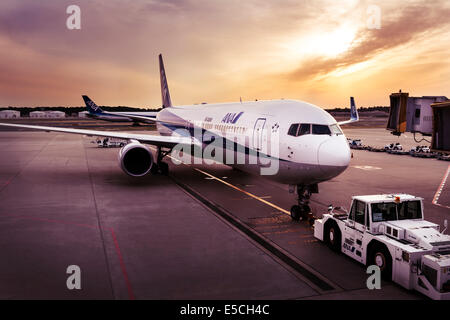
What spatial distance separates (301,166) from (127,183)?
1155cm

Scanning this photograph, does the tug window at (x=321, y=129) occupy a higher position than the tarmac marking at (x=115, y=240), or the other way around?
the tug window at (x=321, y=129)

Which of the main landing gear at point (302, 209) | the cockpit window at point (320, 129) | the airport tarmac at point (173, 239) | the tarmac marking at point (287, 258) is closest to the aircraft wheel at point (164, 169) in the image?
the airport tarmac at point (173, 239)

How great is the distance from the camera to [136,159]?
1848cm

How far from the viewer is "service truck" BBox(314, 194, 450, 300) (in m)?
7.03

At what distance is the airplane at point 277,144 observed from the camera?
10.7 metres

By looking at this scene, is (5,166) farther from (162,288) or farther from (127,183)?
(162,288)

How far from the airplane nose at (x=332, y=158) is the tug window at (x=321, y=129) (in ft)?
1.66

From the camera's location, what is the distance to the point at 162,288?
7285mm

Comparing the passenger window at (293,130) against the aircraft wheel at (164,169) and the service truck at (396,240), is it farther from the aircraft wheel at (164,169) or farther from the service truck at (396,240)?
the aircraft wheel at (164,169)

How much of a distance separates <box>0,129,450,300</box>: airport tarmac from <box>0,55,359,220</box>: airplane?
4.88ft

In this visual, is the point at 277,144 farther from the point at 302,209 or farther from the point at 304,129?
the point at 302,209

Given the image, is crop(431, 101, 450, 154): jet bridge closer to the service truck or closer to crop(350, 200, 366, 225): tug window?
the service truck
